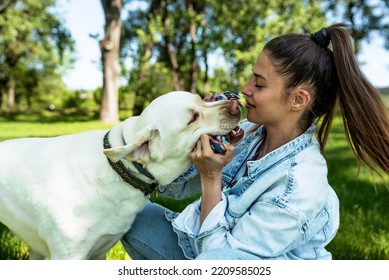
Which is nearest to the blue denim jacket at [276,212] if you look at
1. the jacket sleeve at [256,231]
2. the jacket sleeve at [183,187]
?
the jacket sleeve at [256,231]

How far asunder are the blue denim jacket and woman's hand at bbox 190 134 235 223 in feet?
0.20

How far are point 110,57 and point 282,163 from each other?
1605 centimetres

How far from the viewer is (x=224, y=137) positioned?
8.83 feet

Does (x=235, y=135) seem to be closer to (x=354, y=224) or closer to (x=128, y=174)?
(x=128, y=174)

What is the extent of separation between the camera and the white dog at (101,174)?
8.43 ft

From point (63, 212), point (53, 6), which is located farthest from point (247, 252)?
point (53, 6)

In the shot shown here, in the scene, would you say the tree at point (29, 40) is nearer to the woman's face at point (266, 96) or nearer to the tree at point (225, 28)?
the tree at point (225, 28)

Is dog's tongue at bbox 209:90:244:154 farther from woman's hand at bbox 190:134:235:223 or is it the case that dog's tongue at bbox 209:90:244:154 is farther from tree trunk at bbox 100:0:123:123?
tree trunk at bbox 100:0:123:123

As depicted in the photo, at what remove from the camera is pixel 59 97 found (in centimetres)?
4247

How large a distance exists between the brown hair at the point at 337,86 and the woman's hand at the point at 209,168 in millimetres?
543

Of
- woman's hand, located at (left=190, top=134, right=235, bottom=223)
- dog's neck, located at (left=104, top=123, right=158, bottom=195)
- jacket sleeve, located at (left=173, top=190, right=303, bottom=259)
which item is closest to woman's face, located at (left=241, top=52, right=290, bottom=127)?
woman's hand, located at (left=190, top=134, right=235, bottom=223)

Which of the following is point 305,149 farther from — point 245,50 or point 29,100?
point 29,100

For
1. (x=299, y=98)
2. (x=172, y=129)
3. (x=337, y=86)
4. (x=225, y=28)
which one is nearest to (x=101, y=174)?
(x=172, y=129)
